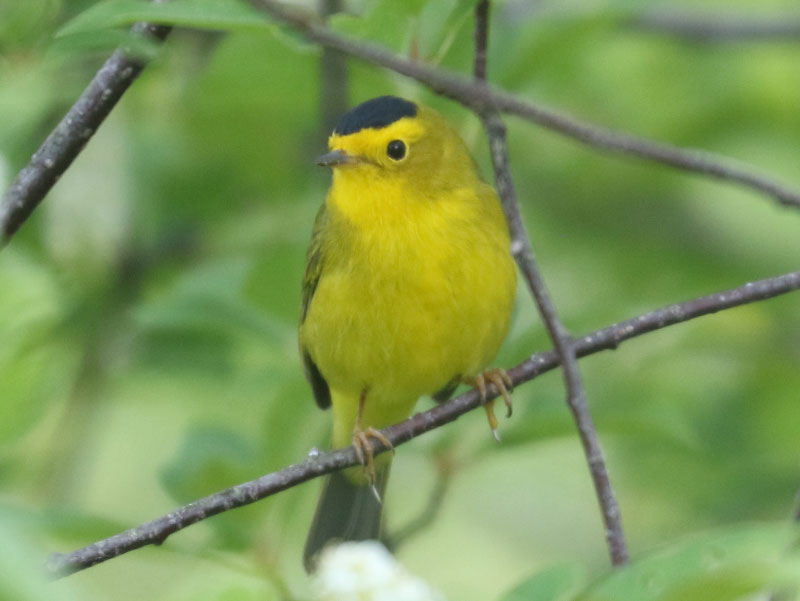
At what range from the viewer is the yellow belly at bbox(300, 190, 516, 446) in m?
4.00

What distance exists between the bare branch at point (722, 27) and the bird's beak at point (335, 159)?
78.5 inches

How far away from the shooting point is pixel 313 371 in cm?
444

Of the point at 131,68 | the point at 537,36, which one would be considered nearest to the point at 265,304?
the point at 537,36

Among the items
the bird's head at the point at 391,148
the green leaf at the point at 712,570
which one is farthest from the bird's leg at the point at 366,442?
the green leaf at the point at 712,570

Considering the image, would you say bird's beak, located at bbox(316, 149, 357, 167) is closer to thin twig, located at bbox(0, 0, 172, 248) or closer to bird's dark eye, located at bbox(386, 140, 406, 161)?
bird's dark eye, located at bbox(386, 140, 406, 161)

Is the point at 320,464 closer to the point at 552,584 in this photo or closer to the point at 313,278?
the point at 552,584

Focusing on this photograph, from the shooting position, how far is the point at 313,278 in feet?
14.1

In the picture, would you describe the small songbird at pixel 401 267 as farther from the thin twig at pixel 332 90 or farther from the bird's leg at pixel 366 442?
the thin twig at pixel 332 90

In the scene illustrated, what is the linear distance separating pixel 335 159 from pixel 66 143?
1.48m

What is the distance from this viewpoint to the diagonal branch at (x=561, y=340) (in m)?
2.00

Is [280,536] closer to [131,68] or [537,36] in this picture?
[131,68]

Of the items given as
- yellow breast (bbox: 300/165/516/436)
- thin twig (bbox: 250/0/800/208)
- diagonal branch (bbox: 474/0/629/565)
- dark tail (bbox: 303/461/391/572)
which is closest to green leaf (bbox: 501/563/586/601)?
diagonal branch (bbox: 474/0/629/565)

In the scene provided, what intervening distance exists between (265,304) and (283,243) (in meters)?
0.28

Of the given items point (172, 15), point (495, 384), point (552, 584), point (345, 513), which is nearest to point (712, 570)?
point (552, 584)
